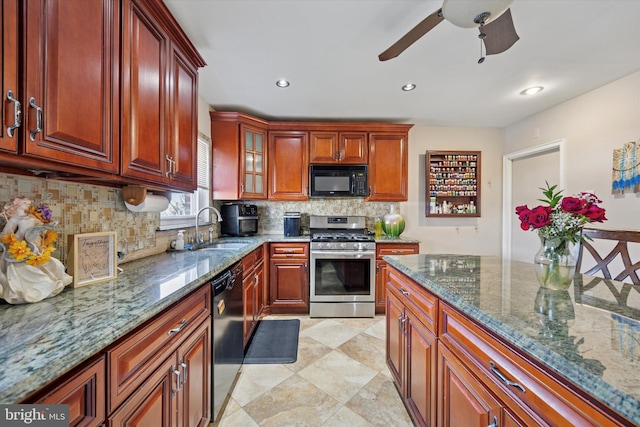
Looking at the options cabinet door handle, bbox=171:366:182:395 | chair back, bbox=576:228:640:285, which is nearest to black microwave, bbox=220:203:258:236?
cabinet door handle, bbox=171:366:182:395

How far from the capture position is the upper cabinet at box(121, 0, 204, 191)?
1.17 meters

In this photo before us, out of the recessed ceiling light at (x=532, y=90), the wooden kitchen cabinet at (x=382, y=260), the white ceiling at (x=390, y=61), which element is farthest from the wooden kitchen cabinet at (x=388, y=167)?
the recessed ceiling light at (x=532, y=90)

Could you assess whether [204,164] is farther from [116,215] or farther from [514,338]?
[514,338]

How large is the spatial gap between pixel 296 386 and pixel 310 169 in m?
2.36

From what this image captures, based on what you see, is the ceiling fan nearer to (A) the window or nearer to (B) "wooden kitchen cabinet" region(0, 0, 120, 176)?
(B) "wooden kitchen cabinet" region(0, 0, 120, 176)

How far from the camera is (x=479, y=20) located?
122 centimetres

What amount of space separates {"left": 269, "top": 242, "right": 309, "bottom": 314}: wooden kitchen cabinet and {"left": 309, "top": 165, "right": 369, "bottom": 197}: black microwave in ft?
2.78

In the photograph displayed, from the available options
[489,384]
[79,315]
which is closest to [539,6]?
[489,384]

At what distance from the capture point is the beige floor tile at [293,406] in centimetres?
152

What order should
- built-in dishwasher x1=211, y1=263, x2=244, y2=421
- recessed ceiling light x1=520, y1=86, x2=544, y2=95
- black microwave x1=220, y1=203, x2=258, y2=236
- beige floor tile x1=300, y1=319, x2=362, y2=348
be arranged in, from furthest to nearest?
1. black microwave x1=220, y1=203, x2=258, y2=236
2. recessed ceiling light x1=520, y1=86, x2=544, y2=95
3. beige floor tile x1=300, y1=319, x2=362, y2=348
4. built-in dishwasher x1=211, y1=263, x2=244, y2=421

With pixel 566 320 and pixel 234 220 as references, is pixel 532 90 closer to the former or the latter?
pixel 566 320

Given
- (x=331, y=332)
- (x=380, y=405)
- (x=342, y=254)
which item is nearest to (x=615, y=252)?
(x=380, y=405)

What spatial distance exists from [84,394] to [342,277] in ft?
8.14

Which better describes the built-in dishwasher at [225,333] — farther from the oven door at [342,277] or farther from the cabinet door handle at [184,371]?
the oven door at [342,277]
